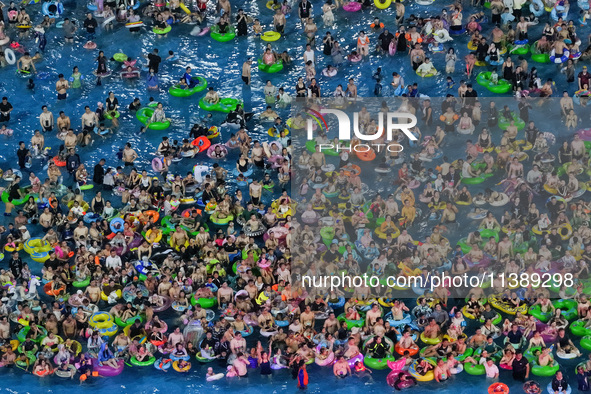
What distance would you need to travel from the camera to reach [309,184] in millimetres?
49625

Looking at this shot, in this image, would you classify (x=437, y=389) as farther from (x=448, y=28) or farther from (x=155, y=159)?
(x=448, y=28)

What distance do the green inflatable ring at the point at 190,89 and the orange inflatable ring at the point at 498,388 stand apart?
18970mm

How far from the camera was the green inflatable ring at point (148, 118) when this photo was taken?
5253 cm

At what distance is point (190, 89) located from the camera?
54.2 metres

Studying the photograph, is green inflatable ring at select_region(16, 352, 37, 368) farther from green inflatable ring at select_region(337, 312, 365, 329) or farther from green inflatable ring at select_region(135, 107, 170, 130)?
green inflatable ring at select_region(135, 107, 170, 130)

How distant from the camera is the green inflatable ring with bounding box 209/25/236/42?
56594 millimetres

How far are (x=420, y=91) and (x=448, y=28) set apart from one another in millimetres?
3892

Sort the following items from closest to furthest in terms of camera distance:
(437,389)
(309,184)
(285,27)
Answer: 1. (437,389)
2. (309,184)
3. (285,27)

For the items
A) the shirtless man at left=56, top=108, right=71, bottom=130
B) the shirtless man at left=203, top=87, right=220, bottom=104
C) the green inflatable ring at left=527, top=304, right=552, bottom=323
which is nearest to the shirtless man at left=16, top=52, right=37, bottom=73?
the shirtless man at left=56, top=108, right=71, bottom=130

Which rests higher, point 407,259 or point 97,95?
point 97,95

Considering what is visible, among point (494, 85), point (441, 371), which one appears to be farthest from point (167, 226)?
point (494, 85)

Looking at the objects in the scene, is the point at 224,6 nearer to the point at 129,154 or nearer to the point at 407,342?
the point at 129,154

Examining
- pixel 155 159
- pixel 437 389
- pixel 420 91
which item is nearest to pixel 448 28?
pixel 420 91

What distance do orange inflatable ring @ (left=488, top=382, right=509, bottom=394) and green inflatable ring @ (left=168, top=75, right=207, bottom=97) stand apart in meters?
19.0
